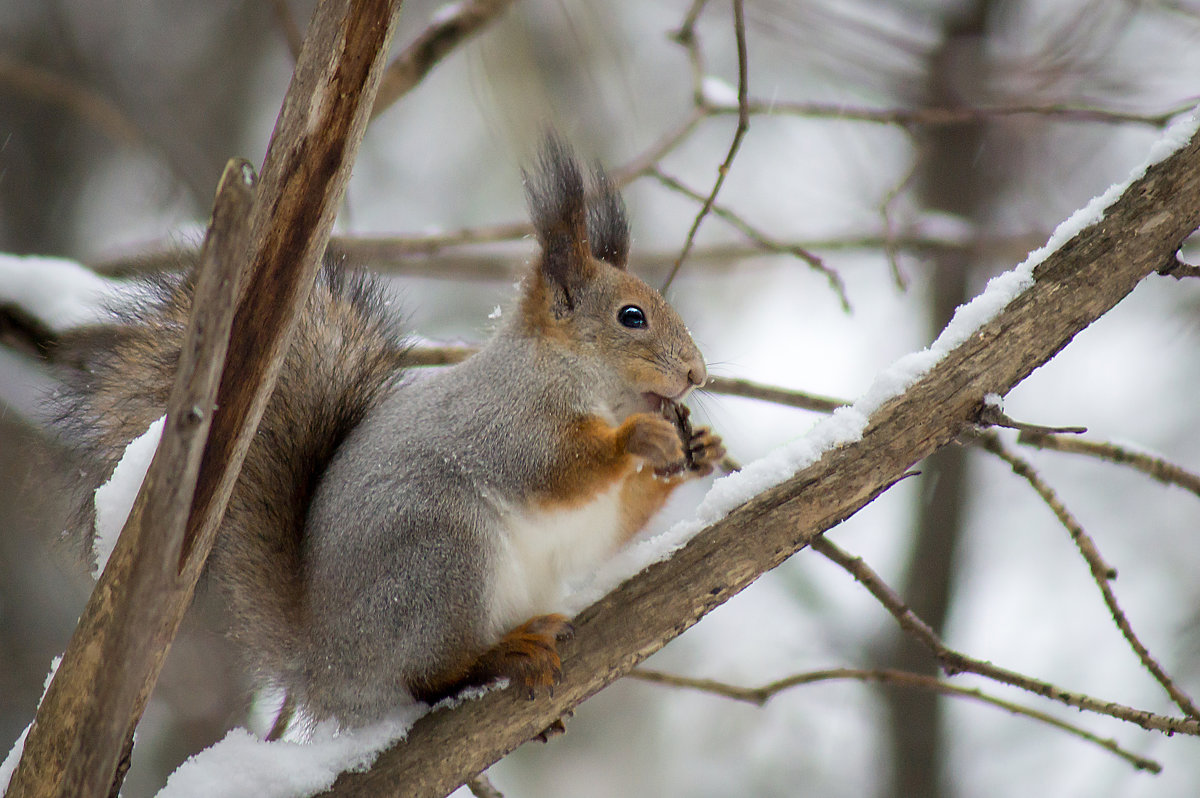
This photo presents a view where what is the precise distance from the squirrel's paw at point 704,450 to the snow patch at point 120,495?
0.87 m

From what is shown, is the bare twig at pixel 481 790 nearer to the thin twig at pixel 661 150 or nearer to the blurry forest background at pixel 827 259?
the thin twig at pixel 661 150

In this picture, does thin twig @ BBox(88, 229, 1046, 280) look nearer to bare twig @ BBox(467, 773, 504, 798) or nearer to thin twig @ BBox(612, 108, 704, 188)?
thin twig @ BBox(612, 108, 704, 188)

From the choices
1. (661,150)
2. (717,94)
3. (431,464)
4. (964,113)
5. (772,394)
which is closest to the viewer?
(431,464)

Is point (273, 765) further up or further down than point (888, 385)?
further down

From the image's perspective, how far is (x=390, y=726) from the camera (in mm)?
1466

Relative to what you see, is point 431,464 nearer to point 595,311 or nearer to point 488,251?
point 595,311

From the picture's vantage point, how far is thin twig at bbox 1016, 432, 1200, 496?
1.72 metres

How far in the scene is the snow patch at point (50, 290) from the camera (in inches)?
86.8

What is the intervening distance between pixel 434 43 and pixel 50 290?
112cm

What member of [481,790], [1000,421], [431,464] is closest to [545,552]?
[431,464]

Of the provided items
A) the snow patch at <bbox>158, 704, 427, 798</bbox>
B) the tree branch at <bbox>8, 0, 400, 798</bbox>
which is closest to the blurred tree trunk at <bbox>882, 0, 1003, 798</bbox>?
the snow patch at <bbox>158, 704, 427, 798</bbox>

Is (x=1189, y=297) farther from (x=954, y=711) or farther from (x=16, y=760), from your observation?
(x=16, y=760)

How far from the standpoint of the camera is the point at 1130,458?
69.2 inches

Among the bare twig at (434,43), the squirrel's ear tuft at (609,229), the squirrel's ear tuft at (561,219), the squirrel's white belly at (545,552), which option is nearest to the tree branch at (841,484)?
the squirrel's white belly at (545,552)
